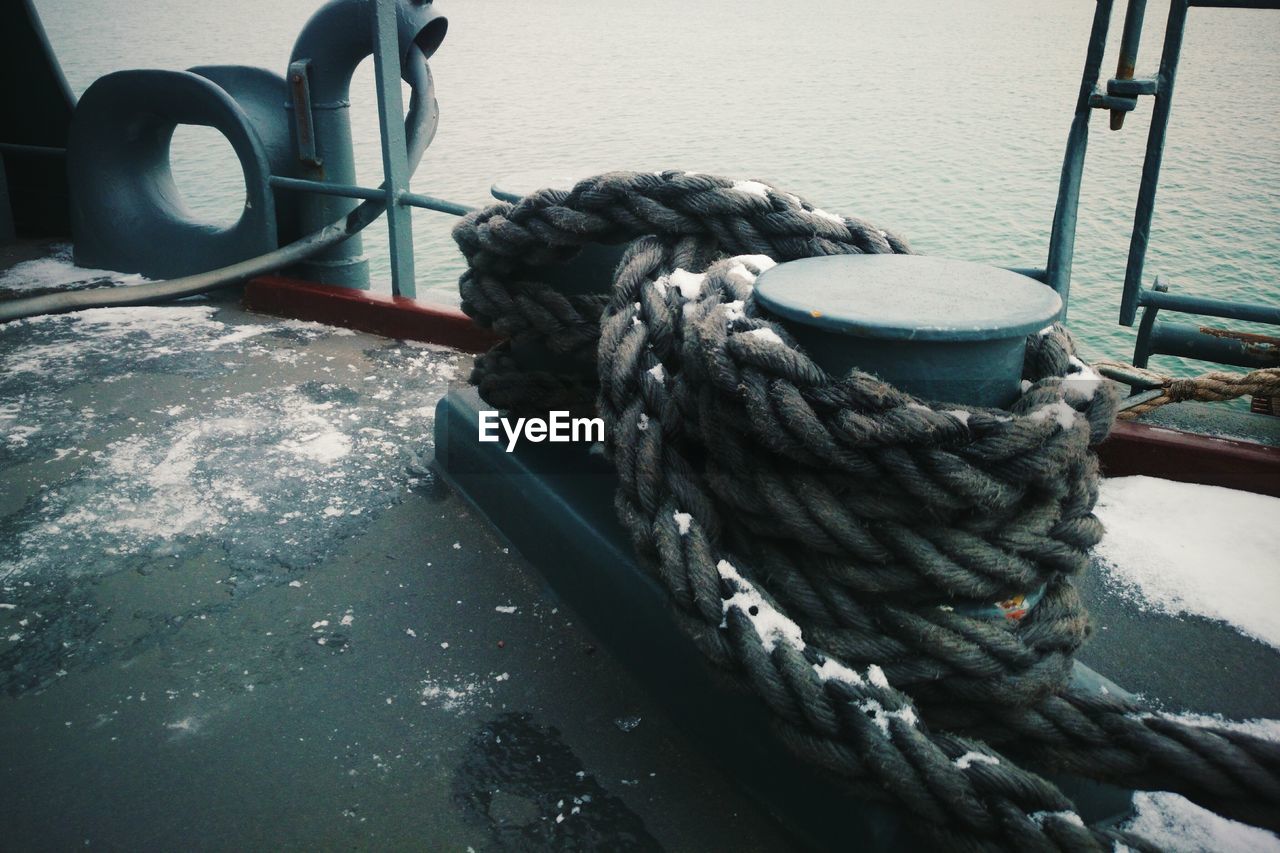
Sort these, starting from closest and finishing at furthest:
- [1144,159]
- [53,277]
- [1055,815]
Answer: [1055,815] < [1144,159] < [53,277]

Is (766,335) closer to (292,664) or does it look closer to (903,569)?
(903,569)

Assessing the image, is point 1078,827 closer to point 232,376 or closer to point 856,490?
point 856,490

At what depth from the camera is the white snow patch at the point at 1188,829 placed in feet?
3.68

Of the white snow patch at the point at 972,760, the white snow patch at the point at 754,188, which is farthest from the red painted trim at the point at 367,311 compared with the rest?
the white snow patch at the point at 972,760

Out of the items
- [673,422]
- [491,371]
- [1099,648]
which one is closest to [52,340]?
[491,371]

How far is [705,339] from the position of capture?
3.52ft

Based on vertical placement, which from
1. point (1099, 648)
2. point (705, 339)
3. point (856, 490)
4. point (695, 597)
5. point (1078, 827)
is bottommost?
point (1099, 648)

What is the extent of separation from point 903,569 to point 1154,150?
139 cm

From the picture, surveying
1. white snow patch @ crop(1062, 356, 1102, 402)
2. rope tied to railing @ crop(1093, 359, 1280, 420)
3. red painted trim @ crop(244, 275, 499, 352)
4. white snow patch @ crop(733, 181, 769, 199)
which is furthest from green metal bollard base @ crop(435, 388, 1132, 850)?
rope tied to railing @ crop(1093, 359, 1280, 420)

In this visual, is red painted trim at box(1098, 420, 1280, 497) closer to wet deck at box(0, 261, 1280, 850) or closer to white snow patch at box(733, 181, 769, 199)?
wet deck at box(0, 261, 1280, 850)

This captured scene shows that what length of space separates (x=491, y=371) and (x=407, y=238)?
4.56ft

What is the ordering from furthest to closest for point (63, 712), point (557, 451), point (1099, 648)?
point (557, 451)
point (1099, 648)
point (63, 712)

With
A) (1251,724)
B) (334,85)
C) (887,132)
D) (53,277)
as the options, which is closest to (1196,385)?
(1251,724)

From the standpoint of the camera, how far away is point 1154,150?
6.35 ft
